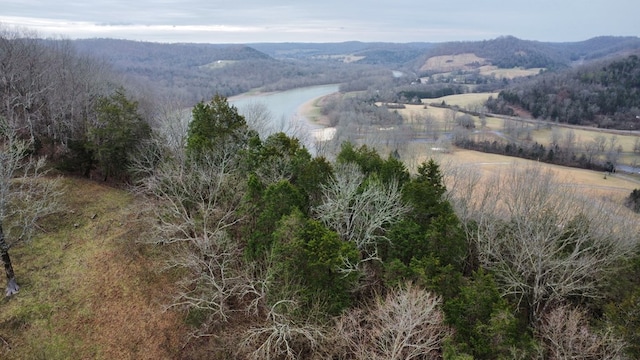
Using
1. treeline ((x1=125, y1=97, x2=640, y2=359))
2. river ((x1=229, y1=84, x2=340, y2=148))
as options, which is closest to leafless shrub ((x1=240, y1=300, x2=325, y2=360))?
treeline ((x1=125, y1=97, x2=640, y2=359))

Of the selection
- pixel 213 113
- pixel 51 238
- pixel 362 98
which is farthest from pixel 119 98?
pixel 362 98

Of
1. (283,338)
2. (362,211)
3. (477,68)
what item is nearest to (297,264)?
(283,338)

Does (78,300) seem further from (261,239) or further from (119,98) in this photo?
(119,98)

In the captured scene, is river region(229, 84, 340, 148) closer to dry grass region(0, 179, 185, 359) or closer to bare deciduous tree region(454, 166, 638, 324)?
dry grass region(0, 179, 185, 359)

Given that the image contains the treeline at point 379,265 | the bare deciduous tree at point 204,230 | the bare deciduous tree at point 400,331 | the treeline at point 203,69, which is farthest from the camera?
the treeline at point 203,69

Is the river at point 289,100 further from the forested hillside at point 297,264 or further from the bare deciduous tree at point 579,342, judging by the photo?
the bare deciduous tree at point 579,342

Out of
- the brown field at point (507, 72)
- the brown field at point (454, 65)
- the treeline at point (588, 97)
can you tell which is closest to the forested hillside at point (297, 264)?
the treeline at point (588, 97)
